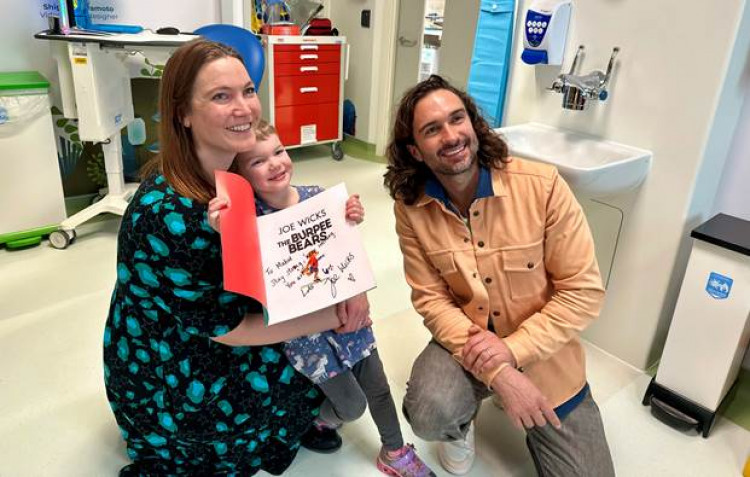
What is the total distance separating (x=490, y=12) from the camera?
2.76 meters

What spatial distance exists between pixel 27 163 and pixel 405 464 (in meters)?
2.30

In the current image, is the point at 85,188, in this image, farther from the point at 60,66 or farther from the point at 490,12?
the point at 490,12

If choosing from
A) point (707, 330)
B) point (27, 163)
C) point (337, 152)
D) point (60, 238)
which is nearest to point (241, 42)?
point (27, 163)

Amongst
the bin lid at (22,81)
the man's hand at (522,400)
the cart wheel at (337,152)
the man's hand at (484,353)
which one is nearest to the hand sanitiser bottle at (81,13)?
the bin lid at (22,81)

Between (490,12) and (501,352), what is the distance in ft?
6.49

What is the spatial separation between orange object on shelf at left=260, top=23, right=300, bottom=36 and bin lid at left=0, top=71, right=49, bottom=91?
64.2 inches

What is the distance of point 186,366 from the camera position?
1.31 meters

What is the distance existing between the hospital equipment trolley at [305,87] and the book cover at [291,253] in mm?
2992

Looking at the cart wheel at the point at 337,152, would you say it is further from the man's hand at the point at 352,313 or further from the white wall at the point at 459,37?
the man's hand at the point at 352,313

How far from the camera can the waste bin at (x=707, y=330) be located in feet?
5.36

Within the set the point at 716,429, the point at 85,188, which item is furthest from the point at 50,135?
the point at 716,429

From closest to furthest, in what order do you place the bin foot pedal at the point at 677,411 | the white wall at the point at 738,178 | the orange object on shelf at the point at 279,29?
1. the bin foot pedal at the point at 677,411
2. the white wall at the point at 738,178
3. the orange object on shelf at the point at 279,29

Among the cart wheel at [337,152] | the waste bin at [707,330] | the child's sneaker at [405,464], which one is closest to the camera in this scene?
the child's sneaker at [405,464]
